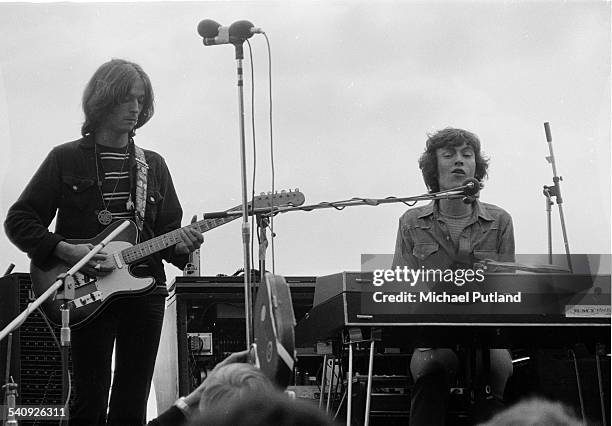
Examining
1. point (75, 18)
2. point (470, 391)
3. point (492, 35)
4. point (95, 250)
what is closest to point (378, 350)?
point (470, 391)

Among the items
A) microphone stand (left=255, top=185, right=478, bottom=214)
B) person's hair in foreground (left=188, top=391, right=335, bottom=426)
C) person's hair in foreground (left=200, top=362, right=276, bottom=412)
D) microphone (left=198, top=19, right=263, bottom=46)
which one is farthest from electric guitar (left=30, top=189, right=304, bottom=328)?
person's hair in foreground (left=188, top=391, right=335, bottom=426)

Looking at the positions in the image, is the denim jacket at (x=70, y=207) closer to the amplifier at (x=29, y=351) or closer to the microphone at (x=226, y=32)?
the amplifier at (x=29, y=351)

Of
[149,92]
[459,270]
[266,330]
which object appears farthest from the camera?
[149,92]

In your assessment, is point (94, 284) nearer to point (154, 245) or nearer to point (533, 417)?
point (154, 245)

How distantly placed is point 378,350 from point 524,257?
2.50 feet

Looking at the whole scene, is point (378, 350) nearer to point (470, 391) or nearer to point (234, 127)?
point (470, 391)

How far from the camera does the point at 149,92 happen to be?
16.0ft

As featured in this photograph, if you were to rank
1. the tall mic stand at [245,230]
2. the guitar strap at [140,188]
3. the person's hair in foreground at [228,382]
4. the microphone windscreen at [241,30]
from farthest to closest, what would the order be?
the guitar strap at [140,188], the microphone windscreen at [241,30], the tall mic stand at [245,230], the person's hair in foreground at [228,382]

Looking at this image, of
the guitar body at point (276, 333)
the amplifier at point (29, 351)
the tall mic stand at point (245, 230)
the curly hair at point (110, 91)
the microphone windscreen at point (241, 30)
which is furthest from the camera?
the amplifier at point (29, 351)

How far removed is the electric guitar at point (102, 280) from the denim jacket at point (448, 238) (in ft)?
3.48

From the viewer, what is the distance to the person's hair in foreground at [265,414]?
1.62 meters

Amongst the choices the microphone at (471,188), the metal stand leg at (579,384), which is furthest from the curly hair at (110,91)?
the metal stand leg at (579,384)

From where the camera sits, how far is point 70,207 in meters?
4.65

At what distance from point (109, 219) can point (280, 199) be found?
0.76 meters
